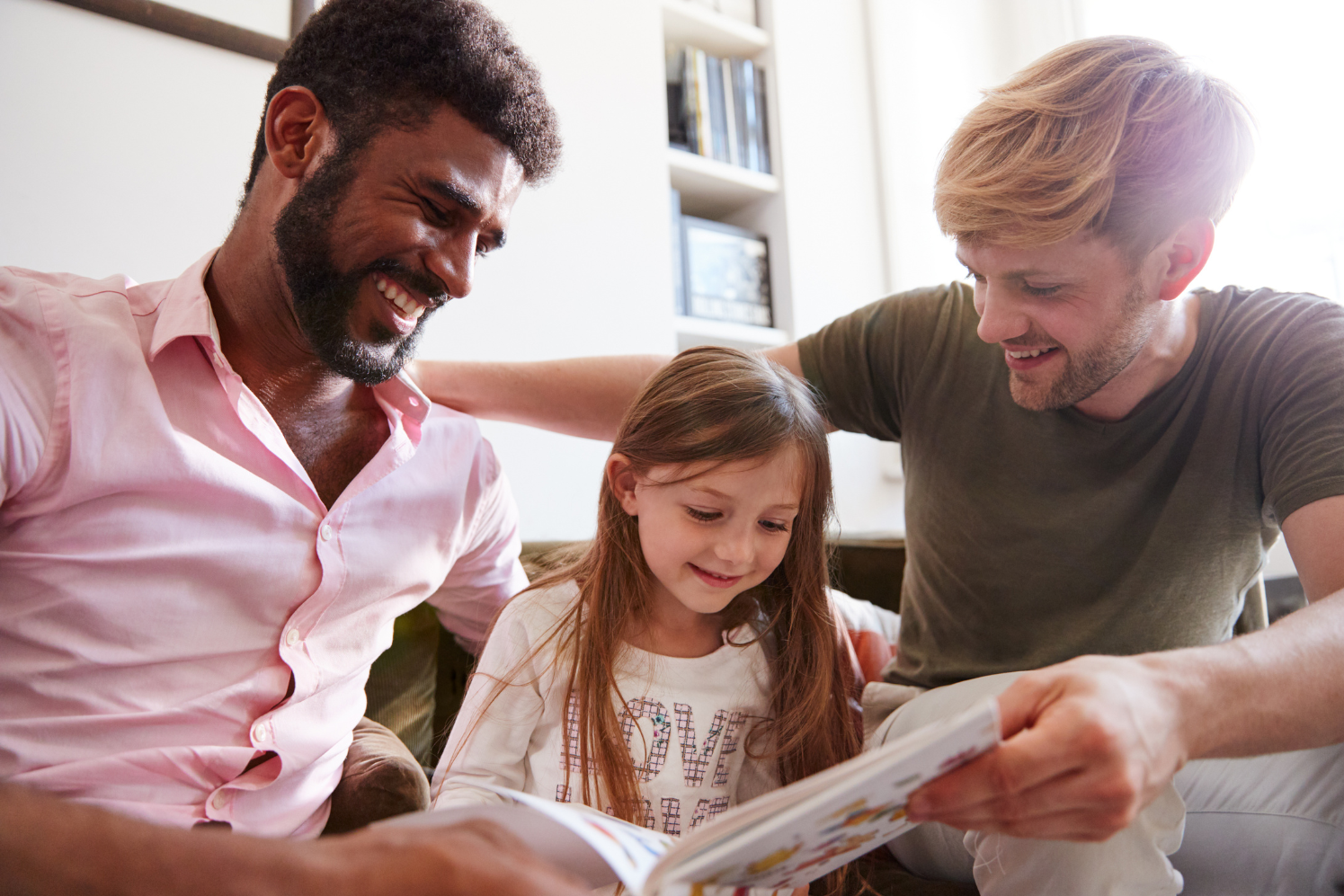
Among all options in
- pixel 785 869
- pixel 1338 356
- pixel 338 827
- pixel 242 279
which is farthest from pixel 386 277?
pixel 1338 356

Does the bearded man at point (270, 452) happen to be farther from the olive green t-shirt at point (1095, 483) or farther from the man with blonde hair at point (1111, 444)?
the olive green t-shirt at point (1095, 483)

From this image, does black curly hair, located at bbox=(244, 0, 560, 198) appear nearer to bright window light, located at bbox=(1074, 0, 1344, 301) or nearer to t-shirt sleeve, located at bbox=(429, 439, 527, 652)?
t-shirt sleeve, located at bbox=(429, 439, 527, 652)

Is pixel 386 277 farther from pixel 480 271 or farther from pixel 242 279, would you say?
pixel 480 271

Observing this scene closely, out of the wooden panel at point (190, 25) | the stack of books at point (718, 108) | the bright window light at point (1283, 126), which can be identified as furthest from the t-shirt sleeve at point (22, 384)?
the bright window light at point (1283, 126)

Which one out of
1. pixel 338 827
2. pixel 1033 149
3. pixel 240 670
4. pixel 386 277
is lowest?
pixel 338 827

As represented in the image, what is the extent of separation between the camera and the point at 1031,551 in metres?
1.12

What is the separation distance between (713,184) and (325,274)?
139cm

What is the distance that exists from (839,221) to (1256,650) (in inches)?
72.6

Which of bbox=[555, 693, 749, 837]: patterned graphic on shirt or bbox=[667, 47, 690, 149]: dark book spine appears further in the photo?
bbox=[667, 47, 690, 149]: dark book spine

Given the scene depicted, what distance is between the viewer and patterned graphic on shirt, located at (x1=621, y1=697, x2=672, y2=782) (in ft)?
3.30

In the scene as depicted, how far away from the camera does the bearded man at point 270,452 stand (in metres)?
0.83

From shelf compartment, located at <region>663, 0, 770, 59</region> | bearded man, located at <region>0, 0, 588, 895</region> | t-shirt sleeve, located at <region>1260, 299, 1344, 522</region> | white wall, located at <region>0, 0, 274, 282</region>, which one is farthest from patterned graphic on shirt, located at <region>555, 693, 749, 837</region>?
shelf compartment, located at <region>663, 0, 770, 59</region>

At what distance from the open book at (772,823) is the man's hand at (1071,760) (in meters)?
0.02

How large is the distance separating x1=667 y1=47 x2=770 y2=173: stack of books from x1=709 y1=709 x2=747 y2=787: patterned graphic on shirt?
1518 mm
